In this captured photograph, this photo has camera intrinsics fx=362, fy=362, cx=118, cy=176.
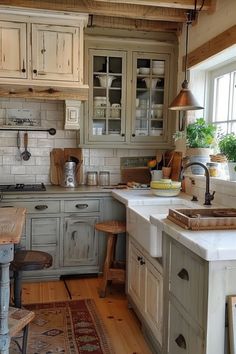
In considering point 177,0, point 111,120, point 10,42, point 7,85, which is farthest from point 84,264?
point 177,0

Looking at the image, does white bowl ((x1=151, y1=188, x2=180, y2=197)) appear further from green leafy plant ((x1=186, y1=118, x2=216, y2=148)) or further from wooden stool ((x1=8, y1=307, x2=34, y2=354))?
wooden stool ((x1=8, y1=307, x2=34, y2=354))

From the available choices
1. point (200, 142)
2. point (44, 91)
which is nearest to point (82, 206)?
point (44, 91)

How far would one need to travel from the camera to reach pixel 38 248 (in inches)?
136

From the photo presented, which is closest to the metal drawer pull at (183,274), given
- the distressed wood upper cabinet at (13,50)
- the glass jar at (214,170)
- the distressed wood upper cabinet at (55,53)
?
the glass jar at (214,170)

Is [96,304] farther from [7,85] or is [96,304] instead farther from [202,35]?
[202,35]

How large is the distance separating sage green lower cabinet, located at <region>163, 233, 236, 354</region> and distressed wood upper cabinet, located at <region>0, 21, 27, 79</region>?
2.25 m

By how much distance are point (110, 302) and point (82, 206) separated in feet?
3.06

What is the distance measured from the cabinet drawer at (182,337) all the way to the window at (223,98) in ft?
5.82

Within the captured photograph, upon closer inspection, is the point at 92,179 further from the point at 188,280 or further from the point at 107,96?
the point at 188,280

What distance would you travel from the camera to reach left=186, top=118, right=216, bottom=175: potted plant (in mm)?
3150

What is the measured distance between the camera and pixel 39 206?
3.40 metres

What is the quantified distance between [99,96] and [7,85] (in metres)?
0.92

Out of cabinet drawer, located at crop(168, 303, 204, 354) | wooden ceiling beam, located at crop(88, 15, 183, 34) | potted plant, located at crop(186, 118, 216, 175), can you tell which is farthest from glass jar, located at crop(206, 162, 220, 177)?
wooden ceiling beam, located at crop(88, 15, 183, 34)

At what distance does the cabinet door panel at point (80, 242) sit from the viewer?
3523mm
